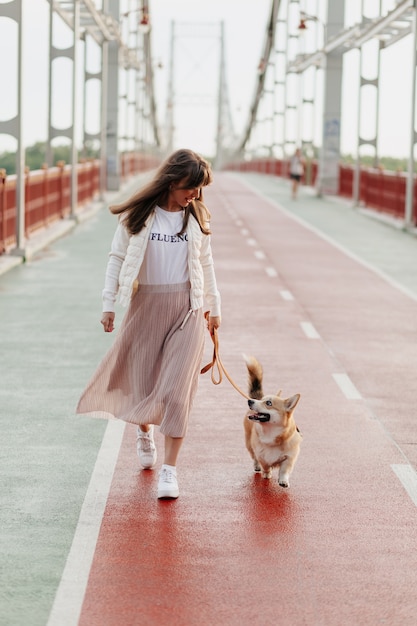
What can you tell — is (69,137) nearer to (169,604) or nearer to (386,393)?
(386,393)

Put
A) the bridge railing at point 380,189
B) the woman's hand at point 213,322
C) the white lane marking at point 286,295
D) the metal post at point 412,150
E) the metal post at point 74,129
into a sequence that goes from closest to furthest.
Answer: the woman's hand at point 213,322 → the white lane marking at point 286,295 → the metal post at point 412,150 → the metal post at point 74,129 → the bridge railing at point 380,189

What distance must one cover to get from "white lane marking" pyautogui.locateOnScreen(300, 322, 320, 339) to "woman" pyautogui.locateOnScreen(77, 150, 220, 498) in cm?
643

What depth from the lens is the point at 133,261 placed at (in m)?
6.87

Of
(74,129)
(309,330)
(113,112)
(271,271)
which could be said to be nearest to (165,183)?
(309,330)

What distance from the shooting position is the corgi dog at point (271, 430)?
6957mm

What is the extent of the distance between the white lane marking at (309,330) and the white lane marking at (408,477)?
5665mm

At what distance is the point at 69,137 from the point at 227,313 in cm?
1686

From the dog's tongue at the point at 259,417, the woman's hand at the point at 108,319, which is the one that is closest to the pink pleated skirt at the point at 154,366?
the woman's hand at the point at 108,319

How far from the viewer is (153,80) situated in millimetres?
88812

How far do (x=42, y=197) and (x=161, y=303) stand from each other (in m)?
19.8

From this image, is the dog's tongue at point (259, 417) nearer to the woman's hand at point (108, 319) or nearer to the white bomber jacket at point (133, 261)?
the white bomber jacket at point (133, 261)

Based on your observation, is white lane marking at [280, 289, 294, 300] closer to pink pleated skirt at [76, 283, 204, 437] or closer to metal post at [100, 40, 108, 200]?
pink pleated skirt at [76, 283, 204, 437]

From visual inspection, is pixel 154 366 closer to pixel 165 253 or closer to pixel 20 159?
pixel 165 253

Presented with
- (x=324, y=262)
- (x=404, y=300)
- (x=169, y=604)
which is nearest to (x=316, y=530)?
(x=169, y=604)
